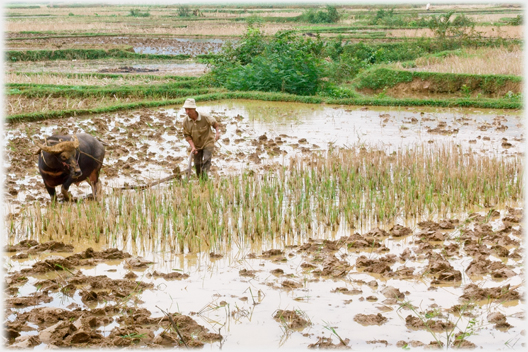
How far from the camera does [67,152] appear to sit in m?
6.12

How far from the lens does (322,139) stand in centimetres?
1009

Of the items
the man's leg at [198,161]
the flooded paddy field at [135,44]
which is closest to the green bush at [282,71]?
the man's leg at [198,161]

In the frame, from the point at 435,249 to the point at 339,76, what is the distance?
12343mm

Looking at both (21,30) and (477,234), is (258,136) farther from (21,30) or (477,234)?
(21,30)

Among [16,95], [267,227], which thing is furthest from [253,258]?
[16,95]

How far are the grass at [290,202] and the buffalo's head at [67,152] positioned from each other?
0.38 metres

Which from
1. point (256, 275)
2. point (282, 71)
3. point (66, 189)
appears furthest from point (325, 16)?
point (256, 275)

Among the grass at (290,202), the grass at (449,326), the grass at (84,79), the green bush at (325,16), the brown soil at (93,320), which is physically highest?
the green bush at (325,16)

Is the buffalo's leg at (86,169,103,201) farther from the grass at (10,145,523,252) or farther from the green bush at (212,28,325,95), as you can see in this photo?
the green bush at (212,28,325,95)

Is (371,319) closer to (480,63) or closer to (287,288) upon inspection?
(287,288)

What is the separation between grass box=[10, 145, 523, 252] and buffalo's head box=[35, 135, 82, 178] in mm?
384

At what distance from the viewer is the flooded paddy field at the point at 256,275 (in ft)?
12.9

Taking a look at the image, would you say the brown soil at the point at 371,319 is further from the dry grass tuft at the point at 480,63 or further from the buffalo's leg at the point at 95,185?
the dry grass tuft at the point at 480,63

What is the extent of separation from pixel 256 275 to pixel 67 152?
239 cm
